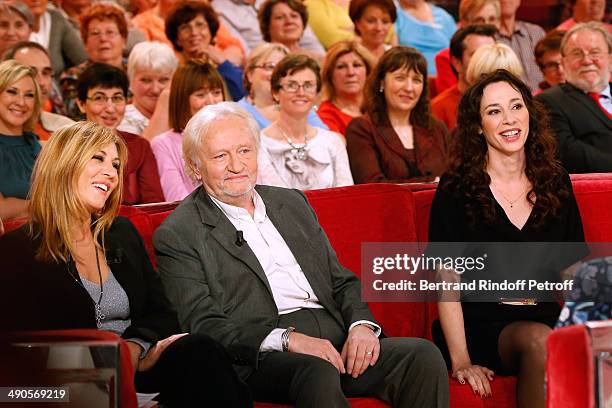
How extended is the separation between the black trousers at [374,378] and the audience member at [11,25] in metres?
2.83

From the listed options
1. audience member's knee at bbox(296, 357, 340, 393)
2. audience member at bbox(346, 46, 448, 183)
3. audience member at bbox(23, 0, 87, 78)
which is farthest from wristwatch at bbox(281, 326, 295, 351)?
audience member at bbox(23, 0, 87, 78)

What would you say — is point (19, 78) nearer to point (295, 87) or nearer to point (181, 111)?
point (181, 111)

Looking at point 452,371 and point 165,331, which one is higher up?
point 165,331

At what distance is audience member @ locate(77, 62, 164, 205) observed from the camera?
4152 mm

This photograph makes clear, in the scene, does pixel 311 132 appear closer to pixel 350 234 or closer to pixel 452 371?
pixel 350 234

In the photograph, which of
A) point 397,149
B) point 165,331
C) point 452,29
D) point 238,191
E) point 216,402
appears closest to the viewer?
point 216,402

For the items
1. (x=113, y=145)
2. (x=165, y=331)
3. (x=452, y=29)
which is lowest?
(x=165, y=331)

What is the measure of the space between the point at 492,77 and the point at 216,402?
4.88ft

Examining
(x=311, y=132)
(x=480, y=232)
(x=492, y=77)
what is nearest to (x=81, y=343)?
(x=480, y=232)

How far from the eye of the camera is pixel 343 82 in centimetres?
501

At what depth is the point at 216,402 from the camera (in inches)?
101

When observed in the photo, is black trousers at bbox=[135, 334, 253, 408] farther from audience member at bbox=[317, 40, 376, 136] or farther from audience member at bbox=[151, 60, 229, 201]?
audience member at bbox=[317, 40, 376, 136]

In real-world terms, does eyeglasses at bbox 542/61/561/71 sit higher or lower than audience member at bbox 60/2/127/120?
lower

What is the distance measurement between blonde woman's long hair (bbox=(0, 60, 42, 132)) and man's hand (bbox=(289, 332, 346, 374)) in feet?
5.49
